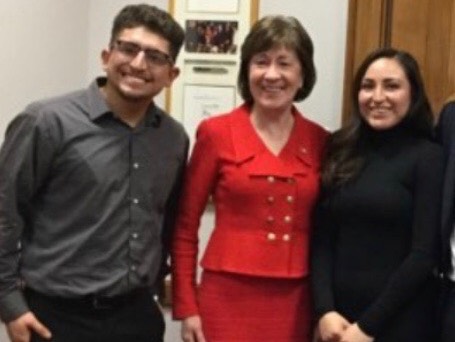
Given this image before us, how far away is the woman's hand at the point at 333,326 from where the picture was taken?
6.00 feet

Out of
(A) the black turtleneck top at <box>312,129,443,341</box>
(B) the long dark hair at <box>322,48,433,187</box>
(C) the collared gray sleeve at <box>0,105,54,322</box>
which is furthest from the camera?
(B) the long dark hair at <box>322,48,433,187</box>

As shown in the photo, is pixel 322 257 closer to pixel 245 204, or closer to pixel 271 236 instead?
pixel 271 236

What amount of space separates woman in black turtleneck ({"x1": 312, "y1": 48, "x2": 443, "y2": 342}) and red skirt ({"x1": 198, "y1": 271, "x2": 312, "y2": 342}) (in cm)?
9

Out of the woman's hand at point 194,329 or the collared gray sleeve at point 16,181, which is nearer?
the collared gray sleeve at point 16,181

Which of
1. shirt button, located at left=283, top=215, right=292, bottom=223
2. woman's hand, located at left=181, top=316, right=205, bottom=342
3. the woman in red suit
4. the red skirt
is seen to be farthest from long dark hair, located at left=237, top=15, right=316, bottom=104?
woman's hand, located at left=181, top=316, right=205, bottom=342

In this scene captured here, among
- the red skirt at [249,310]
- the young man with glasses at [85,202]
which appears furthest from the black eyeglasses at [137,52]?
the red skirt at [249,310]

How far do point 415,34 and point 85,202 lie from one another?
126 centimetres

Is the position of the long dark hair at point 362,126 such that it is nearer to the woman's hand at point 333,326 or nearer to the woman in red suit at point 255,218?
the woman in red suit at point 255,218

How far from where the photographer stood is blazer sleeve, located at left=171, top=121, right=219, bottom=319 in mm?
1937

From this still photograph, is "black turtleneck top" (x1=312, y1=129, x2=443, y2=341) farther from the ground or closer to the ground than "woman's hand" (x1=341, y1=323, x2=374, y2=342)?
farther from the ground

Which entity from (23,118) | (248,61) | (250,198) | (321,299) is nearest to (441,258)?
(321,299)

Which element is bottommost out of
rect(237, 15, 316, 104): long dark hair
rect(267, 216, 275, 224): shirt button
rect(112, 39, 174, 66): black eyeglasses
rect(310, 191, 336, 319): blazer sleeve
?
rect(310, 191, 336, 319): blazer sleeve

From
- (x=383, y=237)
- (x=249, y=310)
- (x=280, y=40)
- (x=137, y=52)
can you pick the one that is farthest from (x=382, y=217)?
(x=137, y=52)

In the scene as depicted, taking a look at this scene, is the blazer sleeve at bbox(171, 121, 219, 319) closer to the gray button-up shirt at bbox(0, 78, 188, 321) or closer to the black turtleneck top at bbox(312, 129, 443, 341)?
the gray button-up shirt at bbox(0, 78, 188, 321)
